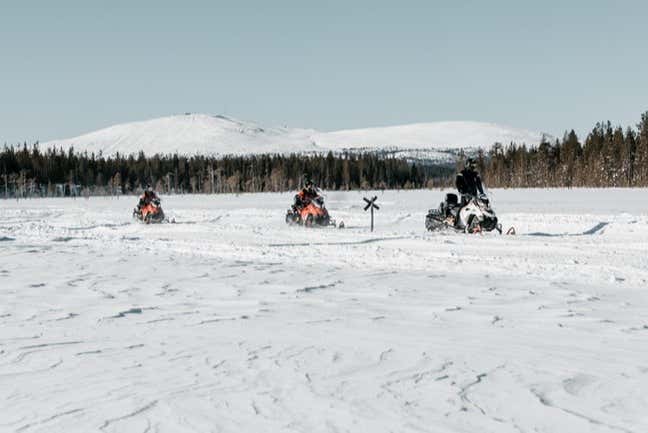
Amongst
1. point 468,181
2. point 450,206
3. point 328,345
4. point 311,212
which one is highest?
point 468,181

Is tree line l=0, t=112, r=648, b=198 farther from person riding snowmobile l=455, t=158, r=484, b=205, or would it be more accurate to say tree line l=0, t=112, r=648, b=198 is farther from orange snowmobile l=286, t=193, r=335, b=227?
person riding snowmobile l=455, t=158, r=484, b=205

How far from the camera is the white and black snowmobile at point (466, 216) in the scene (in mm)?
19281

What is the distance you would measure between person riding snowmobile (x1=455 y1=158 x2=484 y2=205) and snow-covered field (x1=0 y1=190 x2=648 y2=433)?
21.3 ft

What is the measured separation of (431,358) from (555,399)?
49.1 inches

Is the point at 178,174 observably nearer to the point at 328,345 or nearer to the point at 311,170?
the point at 311,170

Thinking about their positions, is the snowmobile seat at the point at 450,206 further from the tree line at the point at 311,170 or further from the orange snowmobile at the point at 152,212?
Answer: the tree line at the point at 311,170

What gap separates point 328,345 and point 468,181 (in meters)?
14.5

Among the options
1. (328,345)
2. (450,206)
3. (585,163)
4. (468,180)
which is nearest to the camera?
(328,345)

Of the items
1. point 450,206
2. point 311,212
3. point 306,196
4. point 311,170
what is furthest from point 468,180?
point 311,170

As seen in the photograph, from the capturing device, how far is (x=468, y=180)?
1989 cm

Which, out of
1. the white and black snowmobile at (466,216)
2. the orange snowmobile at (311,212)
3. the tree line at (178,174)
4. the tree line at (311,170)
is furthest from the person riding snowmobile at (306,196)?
the tree line at (178,174)

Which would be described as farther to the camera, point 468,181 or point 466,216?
point 468,181

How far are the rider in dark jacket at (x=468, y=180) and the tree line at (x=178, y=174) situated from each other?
94.2 m

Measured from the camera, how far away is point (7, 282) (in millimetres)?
10406
